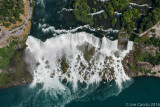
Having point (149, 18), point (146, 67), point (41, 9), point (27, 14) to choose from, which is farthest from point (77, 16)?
point (146, 67)

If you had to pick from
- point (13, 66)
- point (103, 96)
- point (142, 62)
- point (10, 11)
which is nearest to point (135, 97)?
point (103, 96)

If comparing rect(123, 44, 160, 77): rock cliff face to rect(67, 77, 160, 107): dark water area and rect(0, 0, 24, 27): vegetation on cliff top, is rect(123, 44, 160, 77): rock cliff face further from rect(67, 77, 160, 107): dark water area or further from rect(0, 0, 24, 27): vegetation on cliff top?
rect(0, 0, 24, 27): vegetation on cliff top

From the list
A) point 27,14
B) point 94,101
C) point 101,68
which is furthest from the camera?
point 27,14

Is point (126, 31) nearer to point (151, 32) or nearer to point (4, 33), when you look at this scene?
point (151, 32)

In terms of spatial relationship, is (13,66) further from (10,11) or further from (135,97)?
(135,97)

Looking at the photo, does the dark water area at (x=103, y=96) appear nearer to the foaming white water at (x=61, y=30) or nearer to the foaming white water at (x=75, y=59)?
the foaming white water at (x=75, y=59)

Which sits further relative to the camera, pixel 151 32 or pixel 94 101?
pixel 151 32
